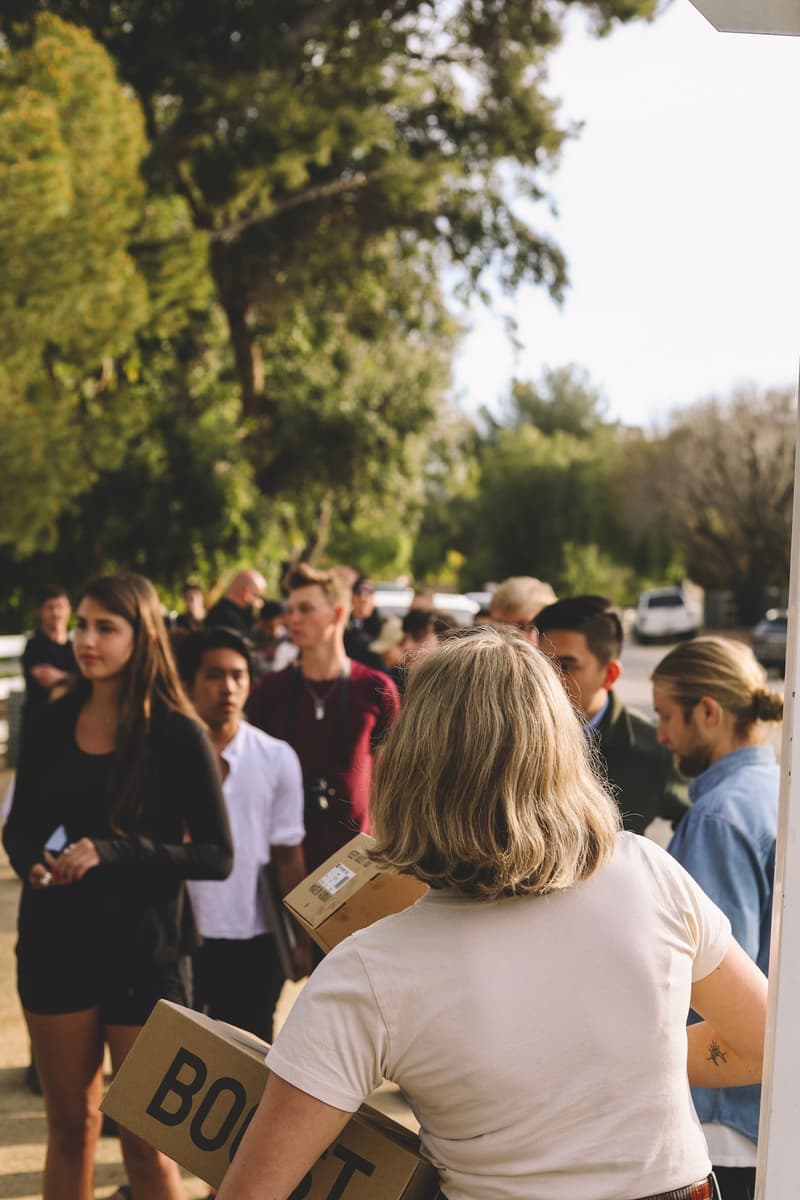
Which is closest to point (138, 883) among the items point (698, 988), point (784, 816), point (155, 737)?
point (155, 737)

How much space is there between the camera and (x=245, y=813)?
455 cm

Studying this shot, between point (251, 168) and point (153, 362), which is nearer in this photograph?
point (251, 168)

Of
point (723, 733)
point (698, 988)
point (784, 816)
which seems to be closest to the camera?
point (784, 816)

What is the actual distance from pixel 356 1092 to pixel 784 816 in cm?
63

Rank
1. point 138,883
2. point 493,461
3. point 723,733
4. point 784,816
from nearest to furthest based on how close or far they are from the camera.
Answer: point 784,816 < point 723,733 < point 138,883 < point 493,461

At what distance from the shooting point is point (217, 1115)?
6.61ft

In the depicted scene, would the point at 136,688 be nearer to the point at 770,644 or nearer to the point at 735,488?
the point at 770,644

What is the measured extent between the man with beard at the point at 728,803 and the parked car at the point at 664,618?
4544 centimetres

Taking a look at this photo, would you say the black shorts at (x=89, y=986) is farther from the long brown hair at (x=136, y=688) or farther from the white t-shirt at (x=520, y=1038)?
the white t-shirt at (x=520, y=1038)

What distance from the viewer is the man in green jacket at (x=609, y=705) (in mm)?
3926

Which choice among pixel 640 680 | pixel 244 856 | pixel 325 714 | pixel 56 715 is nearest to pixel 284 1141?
pixel 56 715

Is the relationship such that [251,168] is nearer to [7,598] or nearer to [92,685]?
[7,598]

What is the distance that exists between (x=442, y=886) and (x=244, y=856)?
2820 millimetres

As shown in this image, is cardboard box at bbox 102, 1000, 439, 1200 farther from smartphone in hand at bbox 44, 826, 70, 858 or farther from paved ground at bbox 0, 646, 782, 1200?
paved ground at bbox 0, 646, 782, 1200
